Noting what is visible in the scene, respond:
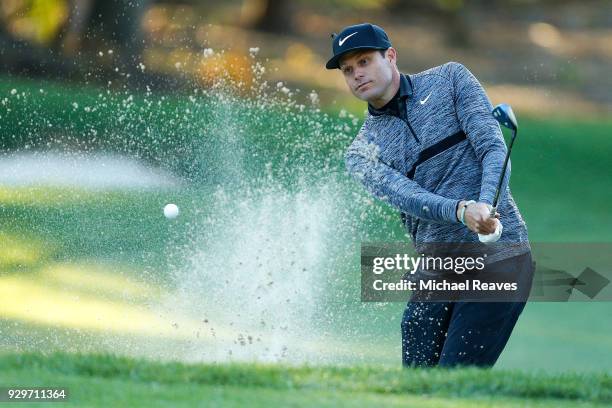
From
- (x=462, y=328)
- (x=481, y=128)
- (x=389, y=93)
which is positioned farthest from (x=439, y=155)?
(x=462, y=328)

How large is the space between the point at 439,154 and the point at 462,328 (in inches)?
26.8

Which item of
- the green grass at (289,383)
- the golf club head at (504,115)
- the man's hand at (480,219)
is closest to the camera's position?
the green grass at (289,383)

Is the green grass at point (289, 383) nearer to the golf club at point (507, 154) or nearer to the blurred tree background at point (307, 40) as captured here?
the golf club at point (507, 154)

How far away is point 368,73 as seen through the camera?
17.6 feet

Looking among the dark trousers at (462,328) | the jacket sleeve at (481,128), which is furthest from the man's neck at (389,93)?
the dark trousers at (462,328)

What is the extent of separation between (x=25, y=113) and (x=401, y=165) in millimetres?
11947

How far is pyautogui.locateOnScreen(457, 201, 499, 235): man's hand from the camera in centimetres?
497

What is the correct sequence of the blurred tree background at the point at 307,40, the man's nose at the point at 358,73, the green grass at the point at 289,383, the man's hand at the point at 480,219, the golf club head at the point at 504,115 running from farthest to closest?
the blurred tree background at the point at 307,40 < the man's nose at the point at 358,73 < the golf club head at the point at 504,115 < the man's hand at the point at 480,219 < the green grass at the point at 289,383

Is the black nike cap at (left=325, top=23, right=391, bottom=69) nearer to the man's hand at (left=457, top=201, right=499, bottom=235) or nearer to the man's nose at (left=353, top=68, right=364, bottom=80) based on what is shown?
the man's nose at (left=353, top=68, right=364, bottom=80)

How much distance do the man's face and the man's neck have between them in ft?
0.04

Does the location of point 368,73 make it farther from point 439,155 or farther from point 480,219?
point 480,219

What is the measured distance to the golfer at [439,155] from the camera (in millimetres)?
5297

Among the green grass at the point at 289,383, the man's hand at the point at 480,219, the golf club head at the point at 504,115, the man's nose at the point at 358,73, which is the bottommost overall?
the green grass at the point at 289,383

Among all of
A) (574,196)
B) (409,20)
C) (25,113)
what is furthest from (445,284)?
(409,20)
